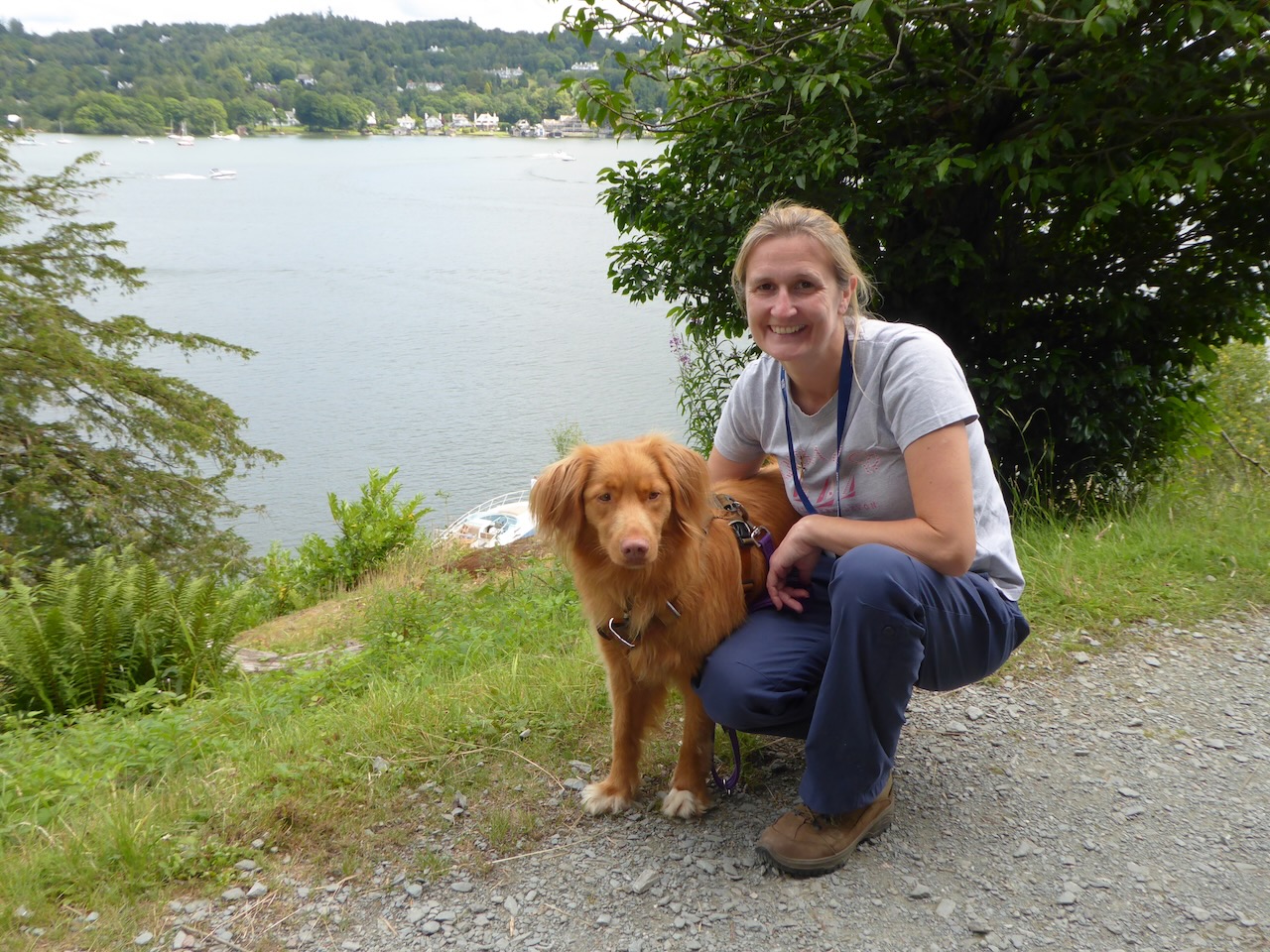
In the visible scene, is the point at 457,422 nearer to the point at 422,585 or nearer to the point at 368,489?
the point at 368,489

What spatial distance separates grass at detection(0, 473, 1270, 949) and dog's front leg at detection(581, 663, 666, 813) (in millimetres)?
122

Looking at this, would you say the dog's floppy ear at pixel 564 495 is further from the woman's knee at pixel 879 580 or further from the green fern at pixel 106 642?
the green fern at pixel 106 642

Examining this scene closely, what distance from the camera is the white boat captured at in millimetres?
11742

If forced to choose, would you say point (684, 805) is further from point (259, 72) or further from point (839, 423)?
point (259, 72)

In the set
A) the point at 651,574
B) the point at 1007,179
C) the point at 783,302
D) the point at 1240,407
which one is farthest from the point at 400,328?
the point at 783,302

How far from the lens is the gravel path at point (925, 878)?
2539 millimetres

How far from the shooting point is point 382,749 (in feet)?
11.6

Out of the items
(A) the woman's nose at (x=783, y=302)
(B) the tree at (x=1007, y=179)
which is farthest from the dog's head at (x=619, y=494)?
(B) the tree at (x=1007, y=179)

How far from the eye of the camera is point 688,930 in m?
2.60

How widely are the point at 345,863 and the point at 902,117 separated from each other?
16.6 ft

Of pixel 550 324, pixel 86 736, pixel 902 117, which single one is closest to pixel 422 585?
pixel 86 736

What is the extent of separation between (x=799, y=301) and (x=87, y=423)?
1403cm

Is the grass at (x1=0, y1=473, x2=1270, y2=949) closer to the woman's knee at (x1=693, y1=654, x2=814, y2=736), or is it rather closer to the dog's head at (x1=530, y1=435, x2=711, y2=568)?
the woman's knee at (x1=693, y1=654, x2=814, y2=736)

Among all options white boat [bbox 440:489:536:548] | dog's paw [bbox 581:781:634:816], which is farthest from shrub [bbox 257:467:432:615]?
dog's paw [bbox 581:781:634:816]
